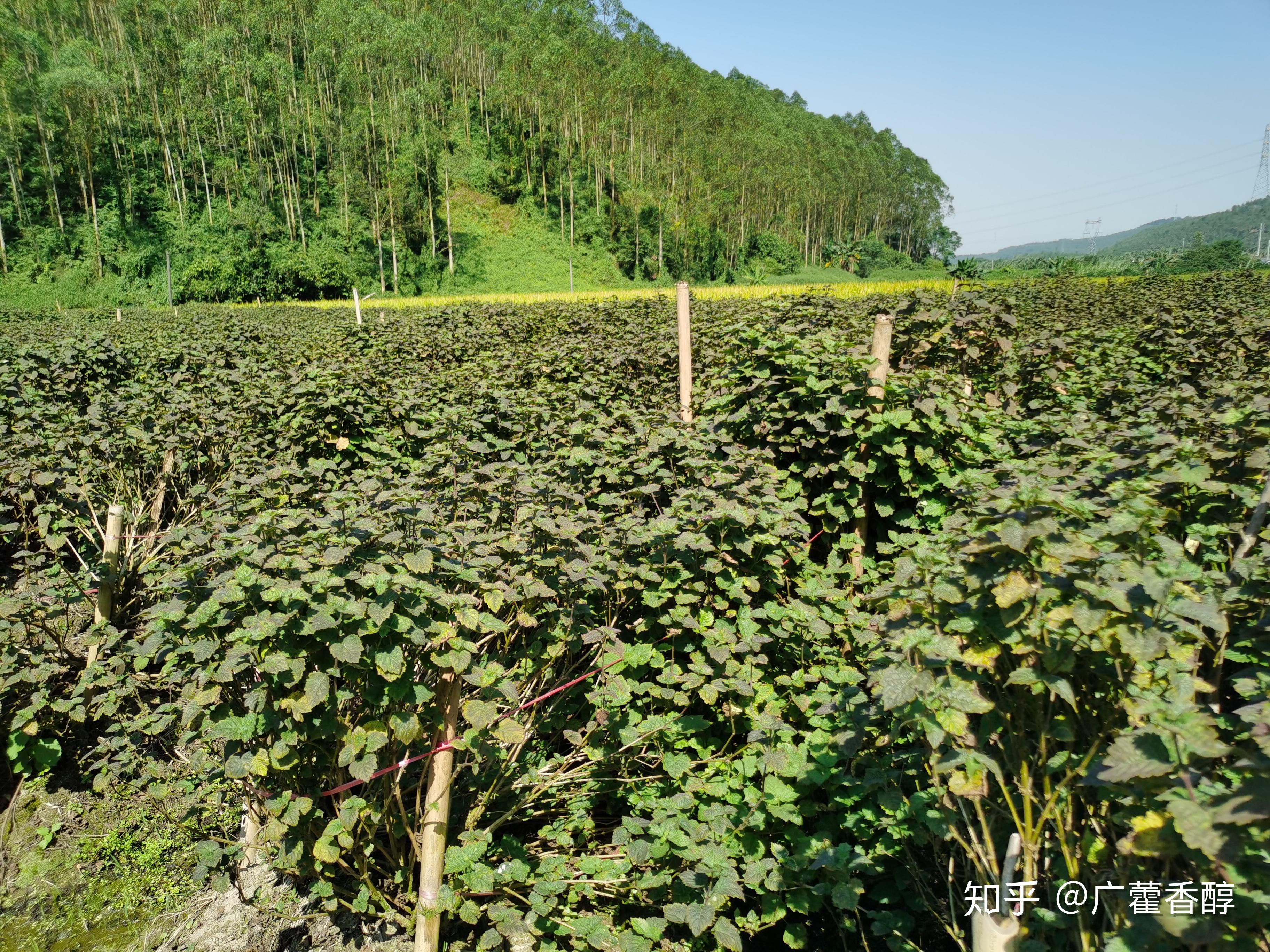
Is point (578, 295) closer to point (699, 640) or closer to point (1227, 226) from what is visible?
point (699, 640)

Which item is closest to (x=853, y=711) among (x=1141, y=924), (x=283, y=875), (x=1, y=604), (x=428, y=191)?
(x=1141, y=924)

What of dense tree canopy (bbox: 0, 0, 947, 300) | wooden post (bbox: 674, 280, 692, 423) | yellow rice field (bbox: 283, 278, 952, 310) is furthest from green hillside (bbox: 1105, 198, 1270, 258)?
wooden post (bbox: 674, 280, 692, 423)

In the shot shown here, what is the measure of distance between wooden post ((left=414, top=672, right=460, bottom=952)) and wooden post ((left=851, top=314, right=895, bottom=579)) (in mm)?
2533

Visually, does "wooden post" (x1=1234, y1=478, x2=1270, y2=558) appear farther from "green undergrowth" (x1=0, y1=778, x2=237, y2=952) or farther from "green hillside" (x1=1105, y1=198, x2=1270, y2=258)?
"green hillside" (x1=1105, y1=198, x2=1270, y2=258)

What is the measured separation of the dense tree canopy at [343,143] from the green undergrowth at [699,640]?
39679 millimetres

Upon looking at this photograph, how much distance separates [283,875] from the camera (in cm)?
254

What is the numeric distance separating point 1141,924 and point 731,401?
151 inches

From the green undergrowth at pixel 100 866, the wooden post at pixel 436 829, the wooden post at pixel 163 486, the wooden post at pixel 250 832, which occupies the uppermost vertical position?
the wooden post at pixel 163 486

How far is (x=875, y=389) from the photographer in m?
4.15

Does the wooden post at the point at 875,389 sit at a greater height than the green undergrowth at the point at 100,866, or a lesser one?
greater

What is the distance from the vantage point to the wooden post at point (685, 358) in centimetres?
541

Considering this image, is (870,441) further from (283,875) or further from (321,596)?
(283,875)

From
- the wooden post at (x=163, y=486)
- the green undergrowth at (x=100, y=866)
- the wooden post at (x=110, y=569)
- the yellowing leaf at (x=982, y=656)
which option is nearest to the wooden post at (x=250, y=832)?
the green undergrowth at (x=100, y=866)

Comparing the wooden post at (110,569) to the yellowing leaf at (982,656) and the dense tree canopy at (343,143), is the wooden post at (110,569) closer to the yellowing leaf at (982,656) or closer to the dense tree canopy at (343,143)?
the yellowing leaf at (982,656)
